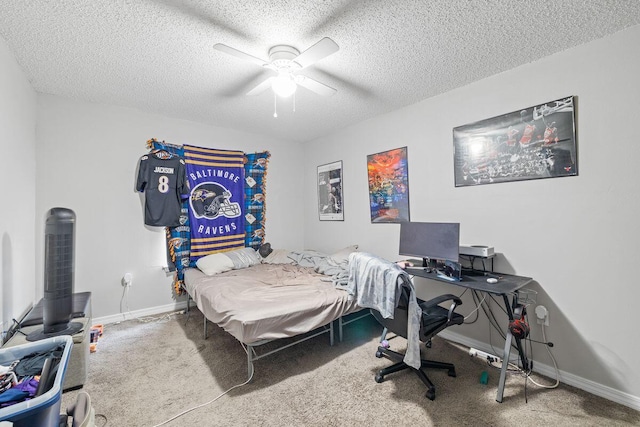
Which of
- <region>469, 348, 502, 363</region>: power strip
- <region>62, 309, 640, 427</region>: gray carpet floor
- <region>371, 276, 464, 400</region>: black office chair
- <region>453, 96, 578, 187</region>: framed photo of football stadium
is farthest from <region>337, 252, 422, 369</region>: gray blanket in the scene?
<region>453, 96, 578, 187</region>: framed photo of football stadium

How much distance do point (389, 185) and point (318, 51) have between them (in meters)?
1.96

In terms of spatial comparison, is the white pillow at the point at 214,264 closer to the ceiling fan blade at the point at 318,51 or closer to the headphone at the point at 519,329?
the ceiling fan blade at the point at 318,51

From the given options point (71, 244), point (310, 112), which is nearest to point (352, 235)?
point (310, 112)

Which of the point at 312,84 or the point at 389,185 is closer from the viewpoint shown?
A: the point at 312,84

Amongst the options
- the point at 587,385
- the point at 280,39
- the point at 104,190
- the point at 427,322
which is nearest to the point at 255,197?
the point at 104,190

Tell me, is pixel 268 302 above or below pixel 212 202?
below

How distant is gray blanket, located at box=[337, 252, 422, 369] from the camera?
1.79 m

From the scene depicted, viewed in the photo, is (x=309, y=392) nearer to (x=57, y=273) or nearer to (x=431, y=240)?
(x=431, y=240)

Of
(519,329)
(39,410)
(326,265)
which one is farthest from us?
(326,265)

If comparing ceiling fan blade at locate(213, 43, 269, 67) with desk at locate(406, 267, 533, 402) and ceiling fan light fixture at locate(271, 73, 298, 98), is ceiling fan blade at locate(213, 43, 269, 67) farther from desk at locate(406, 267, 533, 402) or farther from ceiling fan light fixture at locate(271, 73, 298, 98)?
desk at locate(406, 267, 533, 402)

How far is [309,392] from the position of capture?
76.0 inches

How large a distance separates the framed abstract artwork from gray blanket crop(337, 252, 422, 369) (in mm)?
1242

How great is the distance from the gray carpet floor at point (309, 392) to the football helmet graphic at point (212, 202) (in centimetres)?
170

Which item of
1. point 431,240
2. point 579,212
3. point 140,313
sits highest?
point 579,212
